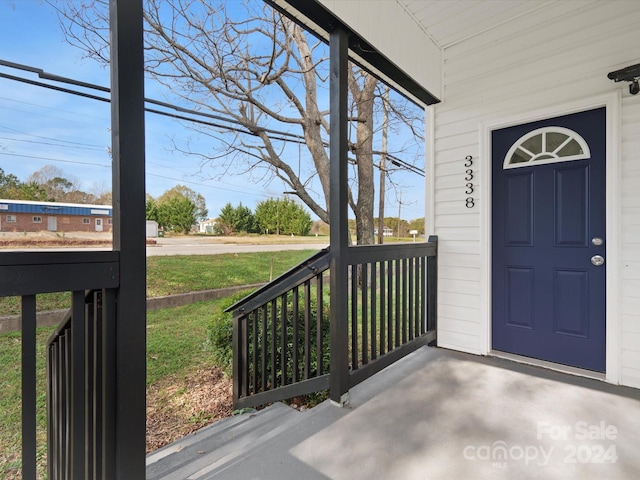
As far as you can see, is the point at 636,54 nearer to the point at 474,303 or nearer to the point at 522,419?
the point at 474,303

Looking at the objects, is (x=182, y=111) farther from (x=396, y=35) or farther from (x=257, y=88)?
(x=396, y=35)

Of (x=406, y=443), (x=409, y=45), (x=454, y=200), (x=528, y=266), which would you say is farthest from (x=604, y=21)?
(x=406, y=443)

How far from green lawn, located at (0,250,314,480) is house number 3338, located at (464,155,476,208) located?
1.80m

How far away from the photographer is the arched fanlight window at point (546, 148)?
2.34 m

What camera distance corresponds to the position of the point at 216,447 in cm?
174

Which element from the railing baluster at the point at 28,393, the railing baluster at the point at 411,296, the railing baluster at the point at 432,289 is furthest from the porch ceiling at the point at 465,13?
the railing baluster at the point at 28,393

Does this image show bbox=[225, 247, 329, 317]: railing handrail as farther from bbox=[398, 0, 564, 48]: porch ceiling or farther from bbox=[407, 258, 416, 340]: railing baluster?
bbox=[398, 0, 564, 48]: porch ceiling

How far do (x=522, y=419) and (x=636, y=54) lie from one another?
97.4 inches

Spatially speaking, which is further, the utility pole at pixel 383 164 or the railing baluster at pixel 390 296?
the utility pole at pixel 383 164

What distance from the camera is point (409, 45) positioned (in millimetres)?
2574

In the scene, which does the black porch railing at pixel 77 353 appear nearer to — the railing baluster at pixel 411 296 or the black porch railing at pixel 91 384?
the black porch railing at pixel 91 384

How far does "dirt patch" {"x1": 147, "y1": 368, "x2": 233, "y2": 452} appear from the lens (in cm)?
264

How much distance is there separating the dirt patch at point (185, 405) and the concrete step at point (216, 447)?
0.65 m

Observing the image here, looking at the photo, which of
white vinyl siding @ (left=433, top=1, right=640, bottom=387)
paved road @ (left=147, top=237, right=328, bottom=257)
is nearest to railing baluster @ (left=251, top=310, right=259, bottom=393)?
white vinyl siding @ (left=433, top=1, right=640, bottom=387)
